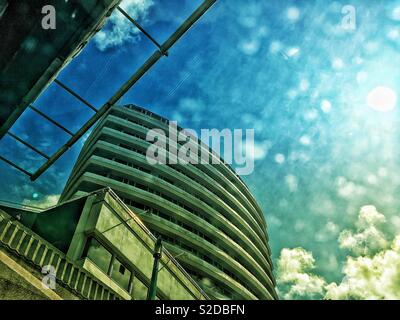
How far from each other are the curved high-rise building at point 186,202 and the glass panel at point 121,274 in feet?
60.8

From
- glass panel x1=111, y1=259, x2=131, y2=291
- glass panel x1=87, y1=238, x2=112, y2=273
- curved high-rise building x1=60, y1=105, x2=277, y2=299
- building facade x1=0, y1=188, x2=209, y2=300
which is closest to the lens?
building facade x1=0, y1=188, x2=209, y2=300

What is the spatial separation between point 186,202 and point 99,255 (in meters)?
28.9

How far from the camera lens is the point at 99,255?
49.0 feet

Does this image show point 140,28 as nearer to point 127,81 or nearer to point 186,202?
point 127,81

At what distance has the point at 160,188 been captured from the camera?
4159cm

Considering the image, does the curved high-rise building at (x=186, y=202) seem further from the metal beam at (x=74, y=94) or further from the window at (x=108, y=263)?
the metal beam at (x=74, y=94)

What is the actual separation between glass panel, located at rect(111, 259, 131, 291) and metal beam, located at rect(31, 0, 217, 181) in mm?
10590

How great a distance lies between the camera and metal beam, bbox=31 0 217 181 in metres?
5.39

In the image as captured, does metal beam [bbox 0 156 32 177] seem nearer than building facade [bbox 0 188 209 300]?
Yes

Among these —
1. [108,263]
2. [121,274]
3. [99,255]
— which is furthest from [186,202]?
[99,255]

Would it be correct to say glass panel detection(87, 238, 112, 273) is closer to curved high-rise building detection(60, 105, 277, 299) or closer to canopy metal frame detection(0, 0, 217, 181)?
canopy metal frame detection(0, 0, 217, 181)

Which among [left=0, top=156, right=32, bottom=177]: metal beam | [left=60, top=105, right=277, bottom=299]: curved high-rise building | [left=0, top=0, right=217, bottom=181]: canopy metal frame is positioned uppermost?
[left=60, top=105, right=277, bottom=299]: curved high-rise building

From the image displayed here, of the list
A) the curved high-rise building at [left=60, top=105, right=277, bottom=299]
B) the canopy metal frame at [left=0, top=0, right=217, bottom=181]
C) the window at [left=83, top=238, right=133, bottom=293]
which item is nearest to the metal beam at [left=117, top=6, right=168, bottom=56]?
the canopy metal frame at [left=0, top=0, right=217, bottom=181]
